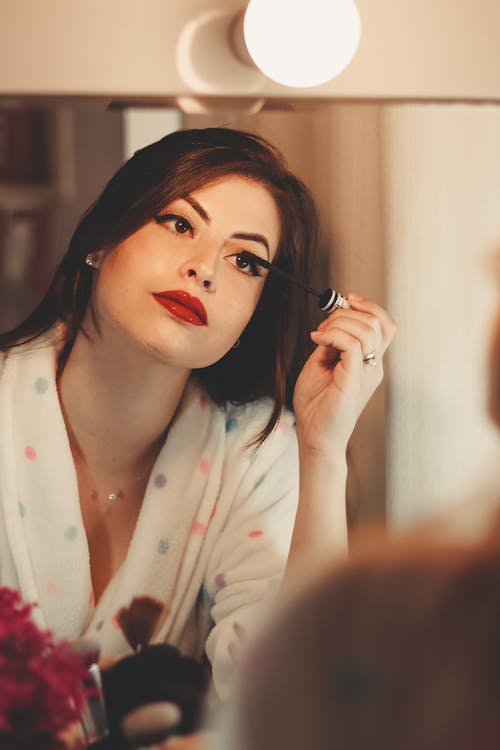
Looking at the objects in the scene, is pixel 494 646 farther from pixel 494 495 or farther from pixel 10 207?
pixel 10 207

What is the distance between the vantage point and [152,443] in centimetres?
88

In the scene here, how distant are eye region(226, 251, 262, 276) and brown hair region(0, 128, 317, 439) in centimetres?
2

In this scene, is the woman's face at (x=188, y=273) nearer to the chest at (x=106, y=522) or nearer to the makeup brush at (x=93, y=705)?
the chest at (x=106, y=522)

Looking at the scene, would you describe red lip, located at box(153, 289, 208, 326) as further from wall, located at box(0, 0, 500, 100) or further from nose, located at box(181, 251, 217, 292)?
wall, located at box(0, 0, 500, 100)

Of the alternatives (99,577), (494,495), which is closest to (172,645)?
(99,577)

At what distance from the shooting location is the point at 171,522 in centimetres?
86

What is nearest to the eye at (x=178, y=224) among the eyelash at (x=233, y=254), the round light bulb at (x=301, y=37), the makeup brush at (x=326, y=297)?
the eyelash at (x=233, y=254)

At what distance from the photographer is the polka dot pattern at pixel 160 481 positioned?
868mm

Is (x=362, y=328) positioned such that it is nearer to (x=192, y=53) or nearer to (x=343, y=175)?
(x=343, y=175)

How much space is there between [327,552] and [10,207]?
487 mm

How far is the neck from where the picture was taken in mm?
854

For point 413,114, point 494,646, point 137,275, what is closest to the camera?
point 494,646

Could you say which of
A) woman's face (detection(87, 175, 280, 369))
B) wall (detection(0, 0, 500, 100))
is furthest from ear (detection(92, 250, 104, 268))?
wall (detection(0, 0, 500, 100))

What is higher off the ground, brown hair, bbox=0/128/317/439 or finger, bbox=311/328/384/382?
brown hair, bbox=0/128/317/439
